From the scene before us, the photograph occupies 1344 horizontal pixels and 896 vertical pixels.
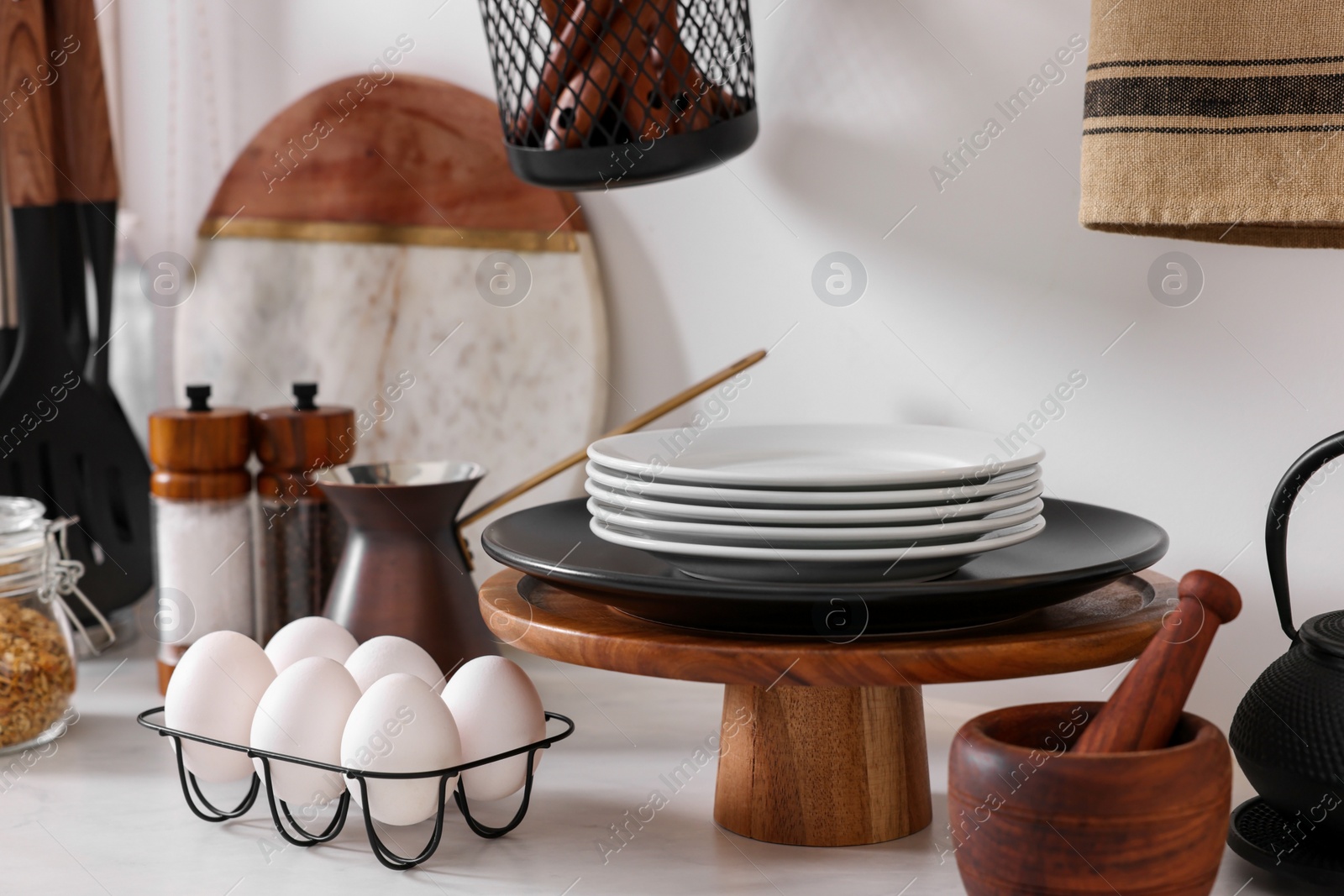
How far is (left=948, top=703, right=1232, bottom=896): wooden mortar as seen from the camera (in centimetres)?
53

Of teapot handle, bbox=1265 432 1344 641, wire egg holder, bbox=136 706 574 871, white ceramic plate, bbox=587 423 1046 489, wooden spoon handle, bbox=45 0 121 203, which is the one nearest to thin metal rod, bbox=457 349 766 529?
white ceramic plate, bbox=587 423 1046 489

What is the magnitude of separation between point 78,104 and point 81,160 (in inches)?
2.1

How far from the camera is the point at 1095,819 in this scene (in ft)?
1.73

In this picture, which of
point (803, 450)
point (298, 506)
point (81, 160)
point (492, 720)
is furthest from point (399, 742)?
point (81, 160)

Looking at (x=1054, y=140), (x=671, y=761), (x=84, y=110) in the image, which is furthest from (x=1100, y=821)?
(x=84, y=110)

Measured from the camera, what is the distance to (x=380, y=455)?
1187 mm

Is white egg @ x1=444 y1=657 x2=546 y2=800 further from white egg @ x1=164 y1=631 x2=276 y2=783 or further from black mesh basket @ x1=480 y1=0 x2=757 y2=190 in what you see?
black mesh basket @ x1=480 y1=0 x2=757 y2=190

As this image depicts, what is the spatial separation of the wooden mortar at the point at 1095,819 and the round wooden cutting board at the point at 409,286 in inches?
24.9

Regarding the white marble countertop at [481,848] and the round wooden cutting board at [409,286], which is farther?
the round wooden cutting board at [409,286]

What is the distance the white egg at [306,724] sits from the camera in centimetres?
71

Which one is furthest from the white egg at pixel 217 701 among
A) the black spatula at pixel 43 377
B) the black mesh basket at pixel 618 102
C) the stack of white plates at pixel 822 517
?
the black spatula at pixel 43 377

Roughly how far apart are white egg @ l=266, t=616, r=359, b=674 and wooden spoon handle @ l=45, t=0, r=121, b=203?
0.63 metres

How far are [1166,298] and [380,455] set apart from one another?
0.69m

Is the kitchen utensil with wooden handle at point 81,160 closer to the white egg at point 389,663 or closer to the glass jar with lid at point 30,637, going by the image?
the glass jar with lid at point 30,637
